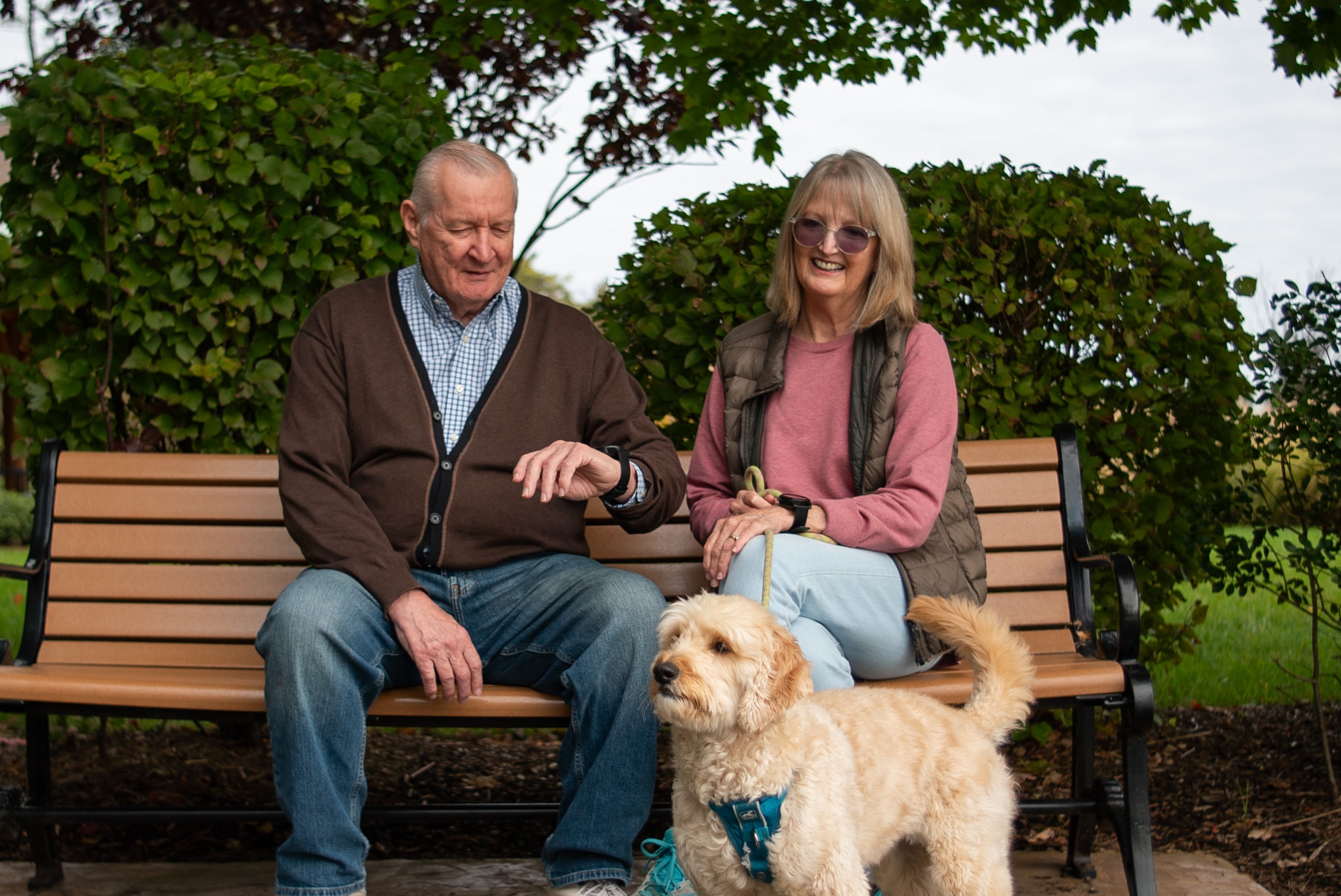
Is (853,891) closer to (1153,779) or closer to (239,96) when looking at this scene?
(1153,779)

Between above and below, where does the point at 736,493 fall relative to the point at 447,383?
below

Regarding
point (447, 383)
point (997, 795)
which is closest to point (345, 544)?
point (447, 383)

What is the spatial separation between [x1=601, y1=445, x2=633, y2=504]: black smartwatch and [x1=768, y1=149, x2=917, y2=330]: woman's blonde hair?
77 cm

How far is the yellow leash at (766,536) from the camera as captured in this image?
9.37 feet

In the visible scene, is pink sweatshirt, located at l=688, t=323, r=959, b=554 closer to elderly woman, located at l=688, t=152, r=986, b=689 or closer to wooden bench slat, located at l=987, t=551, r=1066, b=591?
elderly woman, located at l=688, t=152, r=986, b=689

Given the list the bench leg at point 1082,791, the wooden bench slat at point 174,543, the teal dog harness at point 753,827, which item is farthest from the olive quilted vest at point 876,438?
the wooden bench slat at point 174,543

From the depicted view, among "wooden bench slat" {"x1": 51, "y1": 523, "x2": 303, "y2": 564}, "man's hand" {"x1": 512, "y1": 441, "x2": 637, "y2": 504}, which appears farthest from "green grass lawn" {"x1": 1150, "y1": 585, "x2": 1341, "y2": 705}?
"wooden bench slat" {"x1": 51, "y1": 523, "x2": 303, "y2": 564}

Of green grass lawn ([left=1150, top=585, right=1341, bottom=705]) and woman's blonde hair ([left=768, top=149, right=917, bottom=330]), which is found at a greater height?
woman's blonde hair ([left=768, top=149, right=917, bottom=330])

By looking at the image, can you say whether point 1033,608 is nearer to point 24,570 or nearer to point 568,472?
point 568,472

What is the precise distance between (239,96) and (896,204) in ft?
7.25

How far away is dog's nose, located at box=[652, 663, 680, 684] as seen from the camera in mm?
2389

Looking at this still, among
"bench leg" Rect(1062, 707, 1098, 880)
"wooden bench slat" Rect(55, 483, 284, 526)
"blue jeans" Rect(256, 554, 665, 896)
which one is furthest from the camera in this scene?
"wooden bench slat" Rect(55, 483, 284, 526)

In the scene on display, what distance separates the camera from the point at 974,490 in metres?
3.84

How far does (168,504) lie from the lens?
12.2ft
